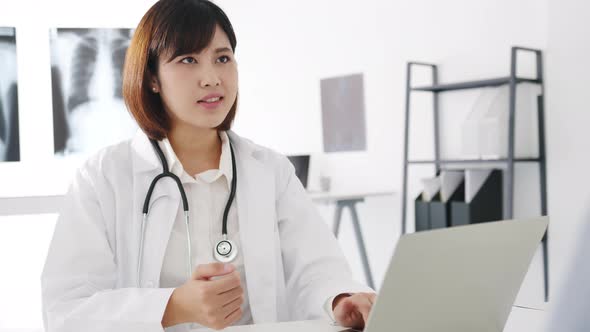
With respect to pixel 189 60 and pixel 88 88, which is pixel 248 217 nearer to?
pixel 189 60

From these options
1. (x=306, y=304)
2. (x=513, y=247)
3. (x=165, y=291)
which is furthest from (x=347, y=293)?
(x=513, y=247)

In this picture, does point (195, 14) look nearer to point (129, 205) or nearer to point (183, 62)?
point (183, 62)

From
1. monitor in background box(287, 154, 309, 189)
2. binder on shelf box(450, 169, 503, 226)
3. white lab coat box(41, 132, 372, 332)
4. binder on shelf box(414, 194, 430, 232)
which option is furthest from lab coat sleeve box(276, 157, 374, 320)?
monitor in background box(287, 154, 309, 189)

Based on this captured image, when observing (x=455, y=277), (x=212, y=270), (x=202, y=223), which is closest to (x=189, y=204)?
(x=202, y=223)

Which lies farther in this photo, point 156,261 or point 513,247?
point 156,261

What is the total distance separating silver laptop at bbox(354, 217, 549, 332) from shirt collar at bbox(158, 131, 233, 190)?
0.70 meters

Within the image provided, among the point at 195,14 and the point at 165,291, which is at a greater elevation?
the point at 195,14

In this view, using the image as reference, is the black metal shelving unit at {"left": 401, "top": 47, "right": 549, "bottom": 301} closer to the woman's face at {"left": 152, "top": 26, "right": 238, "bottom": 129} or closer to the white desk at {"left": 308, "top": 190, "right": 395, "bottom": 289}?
the white desk at {"left": 308, "top": 190, "right": 395, "bottom": 289}

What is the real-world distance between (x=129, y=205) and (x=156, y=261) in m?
0.12

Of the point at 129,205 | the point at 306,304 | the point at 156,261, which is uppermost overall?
the point at 129,205

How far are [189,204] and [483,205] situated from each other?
2249 mm

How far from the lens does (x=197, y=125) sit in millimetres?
1361

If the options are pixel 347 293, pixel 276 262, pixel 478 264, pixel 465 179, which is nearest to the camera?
pixel 478 264

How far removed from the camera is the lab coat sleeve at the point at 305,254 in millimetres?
1295
